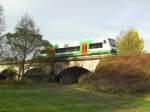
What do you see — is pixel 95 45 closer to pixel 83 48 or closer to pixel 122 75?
pixel 83 48

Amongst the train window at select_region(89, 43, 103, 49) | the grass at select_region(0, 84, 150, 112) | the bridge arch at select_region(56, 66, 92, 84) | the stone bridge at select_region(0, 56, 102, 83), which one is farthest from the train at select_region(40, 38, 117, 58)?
the grass at select_region(0, 84, 150, 112)

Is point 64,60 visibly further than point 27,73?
No

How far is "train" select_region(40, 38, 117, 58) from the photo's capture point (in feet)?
164

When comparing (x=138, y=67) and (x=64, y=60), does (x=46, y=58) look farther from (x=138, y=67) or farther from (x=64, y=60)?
(x=138, y=67)

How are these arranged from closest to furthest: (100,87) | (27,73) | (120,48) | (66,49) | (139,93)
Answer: (139,93) < (100,87) < (120,48) < (66,49) < (27,73)

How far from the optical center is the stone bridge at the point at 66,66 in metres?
52.4

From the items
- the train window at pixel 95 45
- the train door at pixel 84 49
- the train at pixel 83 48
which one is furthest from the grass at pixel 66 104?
the train door at pixel 84 49

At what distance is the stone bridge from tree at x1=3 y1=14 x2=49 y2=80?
6.05 feet

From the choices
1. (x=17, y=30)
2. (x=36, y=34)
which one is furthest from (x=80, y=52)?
(x=17, y=30)

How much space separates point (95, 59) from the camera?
50781mm

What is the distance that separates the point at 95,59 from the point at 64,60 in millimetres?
→ 9050

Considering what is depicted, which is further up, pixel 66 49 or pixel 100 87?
pixel 66 49

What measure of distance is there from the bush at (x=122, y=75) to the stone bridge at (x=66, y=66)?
32.7ft

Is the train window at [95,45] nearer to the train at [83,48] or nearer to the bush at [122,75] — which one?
the train at [83,48]
